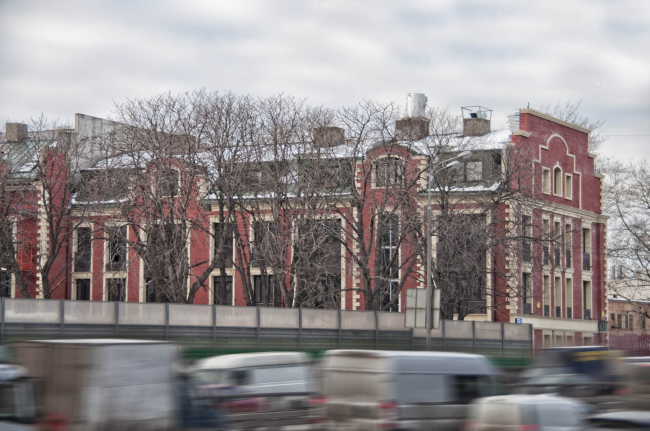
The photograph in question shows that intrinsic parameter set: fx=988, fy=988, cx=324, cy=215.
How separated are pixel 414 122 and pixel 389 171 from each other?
3.93 m

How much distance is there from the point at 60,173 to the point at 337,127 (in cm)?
1581

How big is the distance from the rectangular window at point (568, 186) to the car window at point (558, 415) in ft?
159

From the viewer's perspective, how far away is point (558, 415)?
574 inches

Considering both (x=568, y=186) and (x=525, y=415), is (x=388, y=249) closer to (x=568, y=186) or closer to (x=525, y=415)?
(x=568, y=186)

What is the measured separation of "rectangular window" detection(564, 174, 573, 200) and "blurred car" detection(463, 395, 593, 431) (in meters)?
48.4

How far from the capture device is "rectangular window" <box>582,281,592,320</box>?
62.4 metres

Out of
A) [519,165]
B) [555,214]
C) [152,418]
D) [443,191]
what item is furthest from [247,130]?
[152,418]

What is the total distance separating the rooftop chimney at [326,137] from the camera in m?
47.6

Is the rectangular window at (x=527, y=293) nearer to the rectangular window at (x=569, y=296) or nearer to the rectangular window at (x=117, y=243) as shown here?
the rectangular window at (x=569, y=296)

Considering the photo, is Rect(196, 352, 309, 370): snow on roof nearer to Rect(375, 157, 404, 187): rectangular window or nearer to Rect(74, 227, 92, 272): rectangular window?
Rect(375, 157, 404, 187): rectangular window

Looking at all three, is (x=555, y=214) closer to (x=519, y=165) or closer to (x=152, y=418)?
(x=519, y=165)

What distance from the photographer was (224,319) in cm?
3438

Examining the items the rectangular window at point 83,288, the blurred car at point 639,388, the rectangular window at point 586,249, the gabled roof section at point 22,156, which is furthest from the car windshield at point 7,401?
the rectangular window at point 586,249

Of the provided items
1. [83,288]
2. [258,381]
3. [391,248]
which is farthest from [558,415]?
[83,288]
